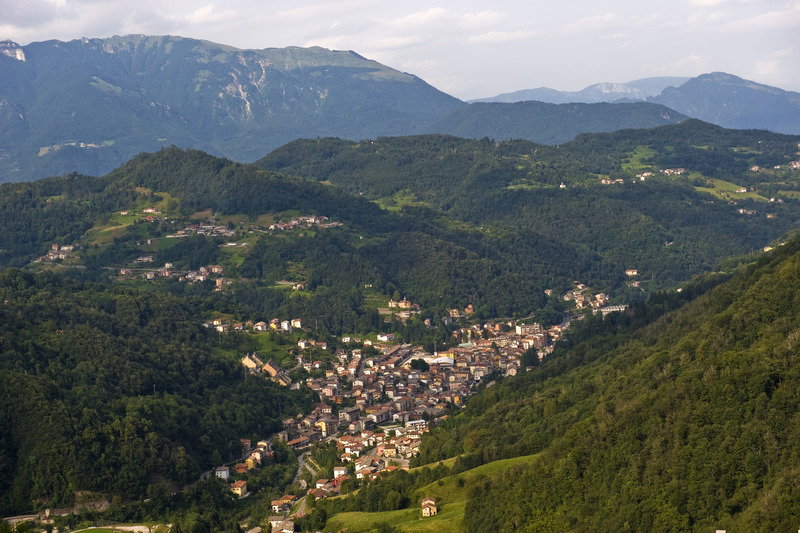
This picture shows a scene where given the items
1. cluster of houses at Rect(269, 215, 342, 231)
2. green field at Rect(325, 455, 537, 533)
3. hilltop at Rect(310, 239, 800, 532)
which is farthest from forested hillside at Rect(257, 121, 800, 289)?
green field at Rect(325, 455, 537, 533)

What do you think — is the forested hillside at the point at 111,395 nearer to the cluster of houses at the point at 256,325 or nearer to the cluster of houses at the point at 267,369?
the cluster of houses at the point at 267,369

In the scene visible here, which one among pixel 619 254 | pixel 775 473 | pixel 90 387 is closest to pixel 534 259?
pixel 619 254

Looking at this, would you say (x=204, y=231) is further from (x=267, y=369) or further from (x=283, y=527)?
(x=283, y=527)

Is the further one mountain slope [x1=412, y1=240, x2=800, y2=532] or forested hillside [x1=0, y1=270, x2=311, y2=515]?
forested hillside [x1=0, y1=270, x2=311, y2=515]

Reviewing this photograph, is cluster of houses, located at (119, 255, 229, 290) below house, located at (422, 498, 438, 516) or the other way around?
the other way around

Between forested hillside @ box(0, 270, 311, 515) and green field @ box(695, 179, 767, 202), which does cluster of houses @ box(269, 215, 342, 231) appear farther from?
green field @ box(695, 179, 767, 202)

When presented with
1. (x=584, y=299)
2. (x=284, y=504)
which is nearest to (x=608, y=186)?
(x=584, y=299)

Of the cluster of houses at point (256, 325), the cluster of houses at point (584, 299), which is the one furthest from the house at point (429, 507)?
the cluster of houses at point (584, 299)
